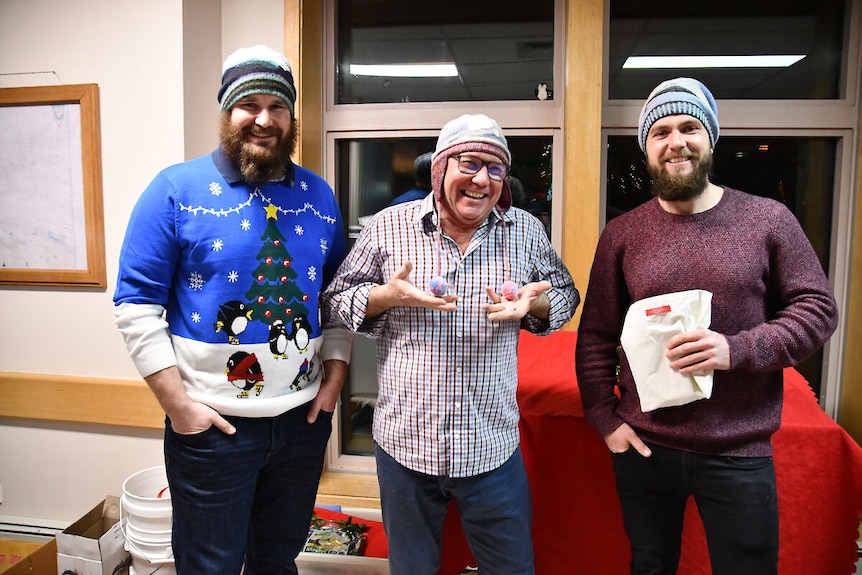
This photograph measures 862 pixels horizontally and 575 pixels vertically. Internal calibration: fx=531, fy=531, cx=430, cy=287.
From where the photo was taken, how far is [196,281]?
129 cm

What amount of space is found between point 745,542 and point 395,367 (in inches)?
33.5

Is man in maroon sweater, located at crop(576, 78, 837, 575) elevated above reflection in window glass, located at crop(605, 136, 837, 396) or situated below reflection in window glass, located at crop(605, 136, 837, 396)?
below

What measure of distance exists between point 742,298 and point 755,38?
5.78ft

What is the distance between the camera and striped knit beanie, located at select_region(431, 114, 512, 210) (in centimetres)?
124

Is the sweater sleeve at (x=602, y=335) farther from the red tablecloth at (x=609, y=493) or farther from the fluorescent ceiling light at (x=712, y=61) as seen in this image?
the fluorescent ceiling light at (x=712, y=61)

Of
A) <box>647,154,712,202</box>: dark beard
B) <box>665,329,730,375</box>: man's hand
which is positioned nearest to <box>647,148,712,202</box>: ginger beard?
<box>647,154,712,202</box>: dark beard

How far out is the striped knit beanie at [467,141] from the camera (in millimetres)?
1244

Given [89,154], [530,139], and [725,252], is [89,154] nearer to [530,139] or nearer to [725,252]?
[530,139]

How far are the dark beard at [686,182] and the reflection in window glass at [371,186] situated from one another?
1.15 metres

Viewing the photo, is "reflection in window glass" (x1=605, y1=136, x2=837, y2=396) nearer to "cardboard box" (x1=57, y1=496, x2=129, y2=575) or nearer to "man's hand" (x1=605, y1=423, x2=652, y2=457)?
"man's hand" (x1=605, y1=423, x2=652, y2=457)

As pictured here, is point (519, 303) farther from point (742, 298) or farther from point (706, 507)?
point (706, 507)

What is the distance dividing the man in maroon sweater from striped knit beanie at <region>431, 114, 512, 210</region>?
1.13ft

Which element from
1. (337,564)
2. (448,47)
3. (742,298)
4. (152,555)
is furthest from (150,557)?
(448,47)

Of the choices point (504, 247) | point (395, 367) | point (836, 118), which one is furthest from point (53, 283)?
point (836, 118)
